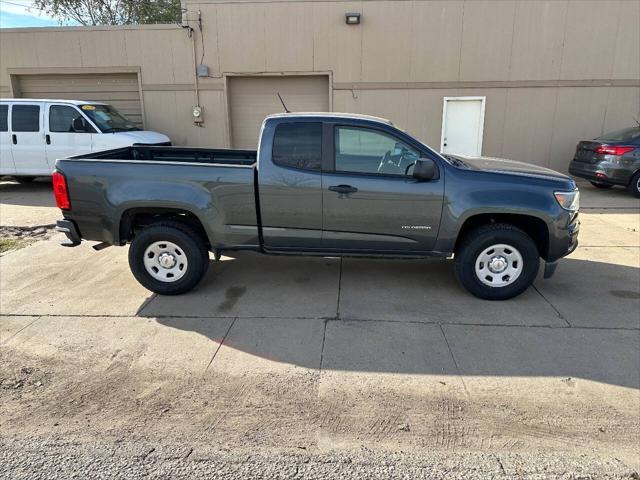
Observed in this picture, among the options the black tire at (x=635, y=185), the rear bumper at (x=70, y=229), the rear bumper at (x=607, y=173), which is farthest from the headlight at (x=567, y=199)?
the black tire at (x=635, y=185)

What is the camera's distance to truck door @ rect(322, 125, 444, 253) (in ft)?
14.7

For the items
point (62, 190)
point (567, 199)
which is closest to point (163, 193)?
point (62, 190)

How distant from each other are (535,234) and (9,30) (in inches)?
573

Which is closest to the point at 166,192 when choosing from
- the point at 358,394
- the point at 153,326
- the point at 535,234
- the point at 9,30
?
the point at 153,326

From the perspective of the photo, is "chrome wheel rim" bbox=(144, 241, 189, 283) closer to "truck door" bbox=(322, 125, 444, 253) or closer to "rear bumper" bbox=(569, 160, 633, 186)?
"truck door" bbox=(322, 125, 444, 253)

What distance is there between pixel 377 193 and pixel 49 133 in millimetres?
8706

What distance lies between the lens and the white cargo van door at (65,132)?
9.80m

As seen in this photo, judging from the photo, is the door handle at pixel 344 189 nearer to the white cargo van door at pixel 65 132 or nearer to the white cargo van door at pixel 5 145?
the white cargo van door at pixel 65 132

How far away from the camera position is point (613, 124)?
11805 millimetres

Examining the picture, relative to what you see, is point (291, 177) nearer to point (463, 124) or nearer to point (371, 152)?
point (371, 152)

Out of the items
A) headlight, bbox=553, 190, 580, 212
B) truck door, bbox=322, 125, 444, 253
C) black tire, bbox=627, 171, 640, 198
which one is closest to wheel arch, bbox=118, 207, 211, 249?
truck door, bbox=322, 125, 444, 253

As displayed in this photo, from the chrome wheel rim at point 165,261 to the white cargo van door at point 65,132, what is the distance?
6.33 meters

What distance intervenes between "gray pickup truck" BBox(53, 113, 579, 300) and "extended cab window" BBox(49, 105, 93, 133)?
19.7 feet

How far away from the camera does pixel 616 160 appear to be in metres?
9.60
